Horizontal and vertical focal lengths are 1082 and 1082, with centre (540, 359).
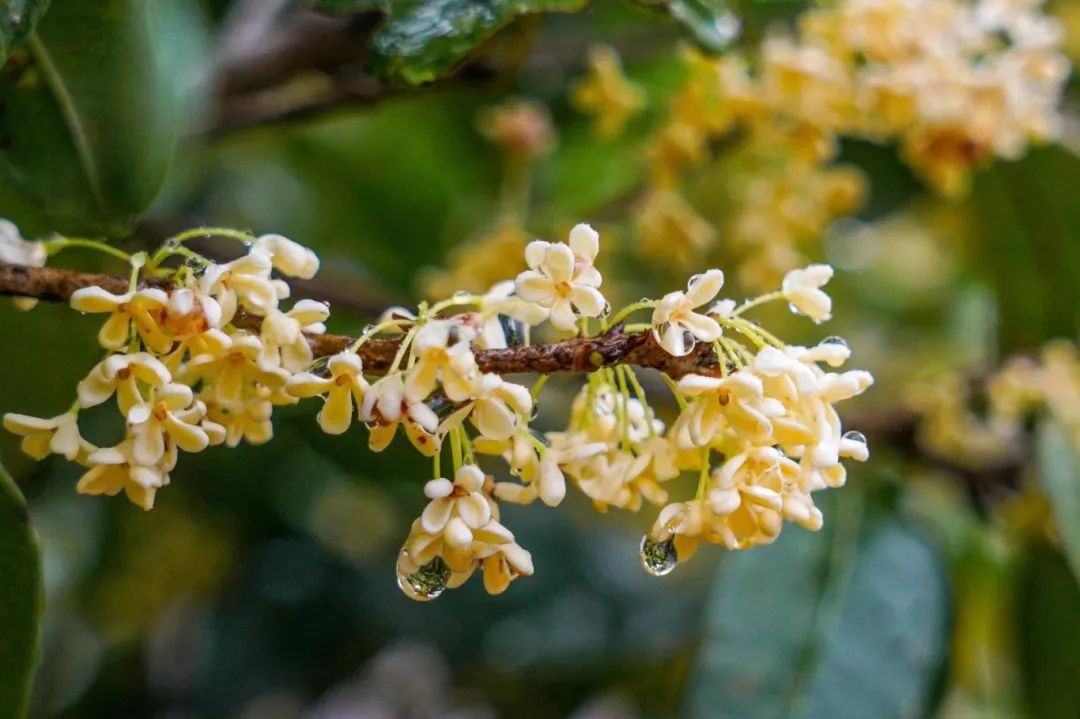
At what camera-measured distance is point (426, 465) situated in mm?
857

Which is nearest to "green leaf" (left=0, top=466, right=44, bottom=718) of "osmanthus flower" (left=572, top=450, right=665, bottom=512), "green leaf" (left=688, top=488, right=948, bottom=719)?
"osmanthus flower" (left=572, top=450, right=665, bottom=512)

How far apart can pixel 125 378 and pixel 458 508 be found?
16cm

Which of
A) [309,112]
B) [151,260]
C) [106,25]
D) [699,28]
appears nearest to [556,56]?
[309,112]

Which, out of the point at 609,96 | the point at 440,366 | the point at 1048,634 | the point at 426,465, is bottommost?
the point at 1048,634

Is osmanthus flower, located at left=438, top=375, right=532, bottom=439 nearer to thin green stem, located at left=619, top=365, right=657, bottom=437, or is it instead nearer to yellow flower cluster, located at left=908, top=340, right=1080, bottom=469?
thin green stem, located at left=619, top=365, right=657, bottom=437

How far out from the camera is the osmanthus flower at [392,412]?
0.44 m

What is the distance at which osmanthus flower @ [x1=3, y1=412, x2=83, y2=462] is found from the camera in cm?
48

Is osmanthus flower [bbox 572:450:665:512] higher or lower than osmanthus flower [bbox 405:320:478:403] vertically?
lower

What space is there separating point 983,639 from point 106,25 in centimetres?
121

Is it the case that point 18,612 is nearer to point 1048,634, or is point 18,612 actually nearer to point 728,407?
point 728,407

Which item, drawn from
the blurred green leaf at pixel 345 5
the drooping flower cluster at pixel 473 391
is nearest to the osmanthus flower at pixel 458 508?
the drooping flower cluster at pixel 473 391

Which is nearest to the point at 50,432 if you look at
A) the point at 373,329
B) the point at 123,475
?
the point at 123,475

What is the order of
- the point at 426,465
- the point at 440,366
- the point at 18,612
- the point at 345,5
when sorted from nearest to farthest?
the point at 440,366
the point at 18,612
the point at 345,5
the point at 426,465

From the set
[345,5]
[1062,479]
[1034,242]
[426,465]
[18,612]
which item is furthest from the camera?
[1034,242]
